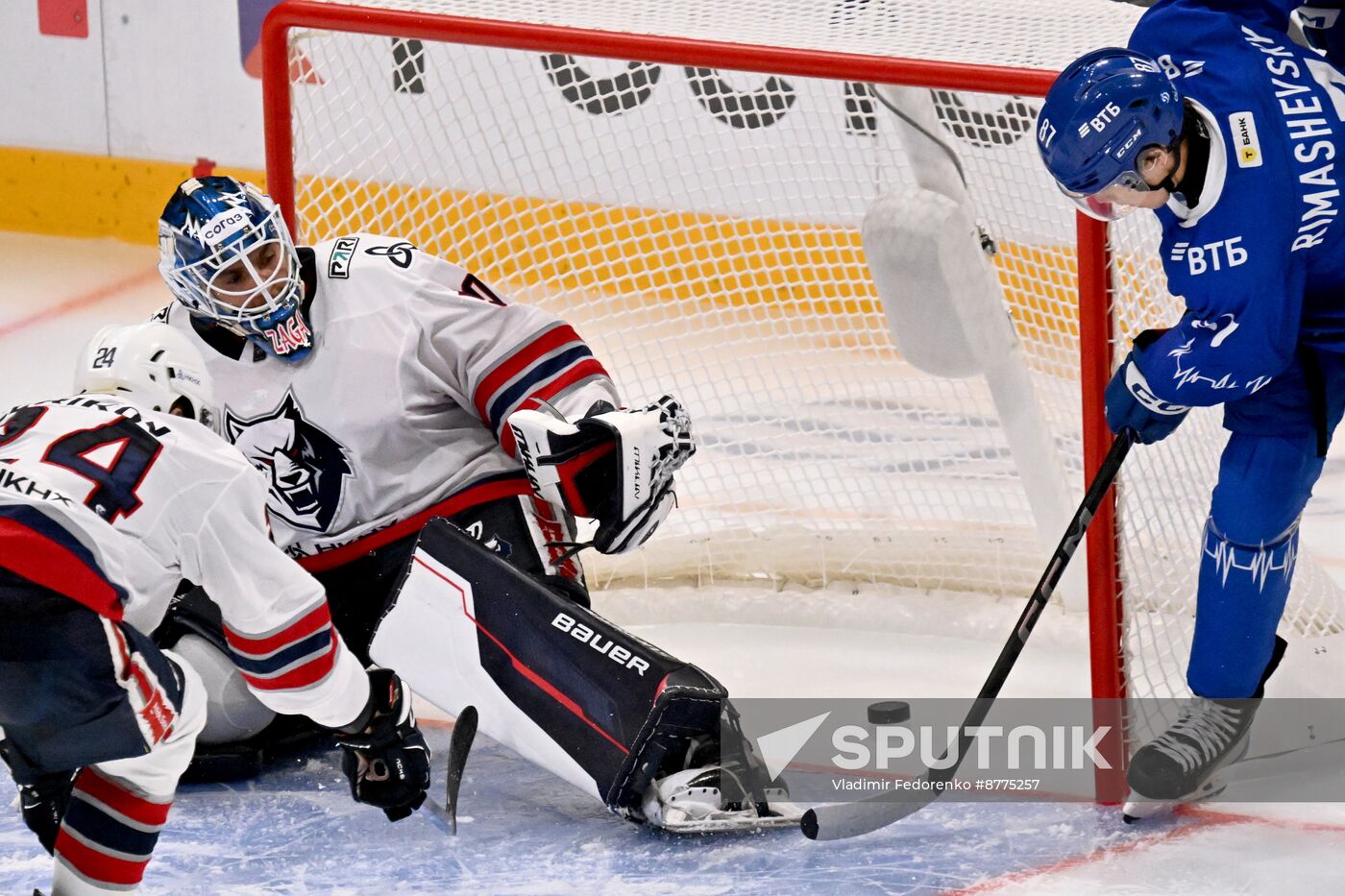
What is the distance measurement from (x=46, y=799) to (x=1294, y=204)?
1642mm

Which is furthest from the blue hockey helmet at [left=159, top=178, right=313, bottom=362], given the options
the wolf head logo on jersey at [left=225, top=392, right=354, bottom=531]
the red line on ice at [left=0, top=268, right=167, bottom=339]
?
the red line on ice at [left=0, top=268, right=167, bottom=339]

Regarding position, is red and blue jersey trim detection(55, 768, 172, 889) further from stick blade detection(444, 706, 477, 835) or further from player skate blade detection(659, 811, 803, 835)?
player skate blade detection(659, 811, 803, 835)

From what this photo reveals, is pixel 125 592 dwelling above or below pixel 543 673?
above

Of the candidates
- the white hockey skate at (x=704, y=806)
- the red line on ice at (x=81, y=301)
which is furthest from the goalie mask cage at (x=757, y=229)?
the red line on ice at (x=81, y=301)

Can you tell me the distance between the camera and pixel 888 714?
2621 millimetres

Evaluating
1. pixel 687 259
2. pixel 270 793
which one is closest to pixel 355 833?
pixel 270 793

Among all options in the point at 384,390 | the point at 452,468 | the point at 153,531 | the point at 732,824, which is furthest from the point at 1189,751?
the point at 153,531

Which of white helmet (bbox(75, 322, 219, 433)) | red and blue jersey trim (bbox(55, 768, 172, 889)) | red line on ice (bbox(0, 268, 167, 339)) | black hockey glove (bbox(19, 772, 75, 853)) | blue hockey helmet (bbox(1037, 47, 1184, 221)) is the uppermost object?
blue hockey helmet (bbox(1037, 47, 1184, 221))

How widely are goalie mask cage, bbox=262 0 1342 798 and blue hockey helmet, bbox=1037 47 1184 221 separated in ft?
1.69

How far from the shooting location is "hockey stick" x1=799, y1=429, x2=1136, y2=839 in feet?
7.66

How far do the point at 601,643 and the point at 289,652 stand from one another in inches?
20.6

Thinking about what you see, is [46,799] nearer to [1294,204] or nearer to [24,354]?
[1294,204]

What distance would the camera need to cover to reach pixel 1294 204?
209cm

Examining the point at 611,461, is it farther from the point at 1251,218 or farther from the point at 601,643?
the point at 1251,218
